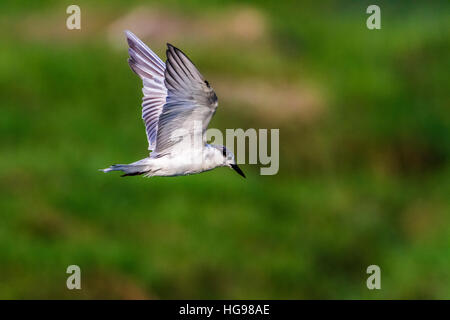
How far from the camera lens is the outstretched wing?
6117mm

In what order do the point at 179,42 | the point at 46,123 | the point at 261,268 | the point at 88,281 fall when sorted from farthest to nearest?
1. the point at 179,42
2. the point at 46,123
3. the point at 261,268
4. the point at 88,281

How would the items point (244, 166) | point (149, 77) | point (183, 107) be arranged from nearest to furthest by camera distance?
1. point (183, 107)
2. point (149, 77)
3. point (244, 166)

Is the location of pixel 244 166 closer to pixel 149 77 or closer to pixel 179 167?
pixel 149 77

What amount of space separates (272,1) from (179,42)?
3.02 meters

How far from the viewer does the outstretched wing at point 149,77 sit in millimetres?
6117

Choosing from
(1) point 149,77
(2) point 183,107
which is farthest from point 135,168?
(1) point 149,77

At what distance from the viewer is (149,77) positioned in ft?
20.3

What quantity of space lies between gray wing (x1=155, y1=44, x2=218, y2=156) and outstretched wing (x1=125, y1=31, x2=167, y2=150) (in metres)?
0.57

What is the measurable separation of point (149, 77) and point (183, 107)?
2.80 feet

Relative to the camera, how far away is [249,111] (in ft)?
45.6

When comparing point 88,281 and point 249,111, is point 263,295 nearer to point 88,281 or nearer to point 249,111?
point 88,281

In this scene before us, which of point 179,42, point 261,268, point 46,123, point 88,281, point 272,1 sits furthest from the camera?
point 272,1

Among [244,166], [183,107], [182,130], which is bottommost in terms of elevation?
[244,166]

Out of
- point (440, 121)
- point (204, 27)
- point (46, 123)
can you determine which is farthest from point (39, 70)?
point (440, 121)
